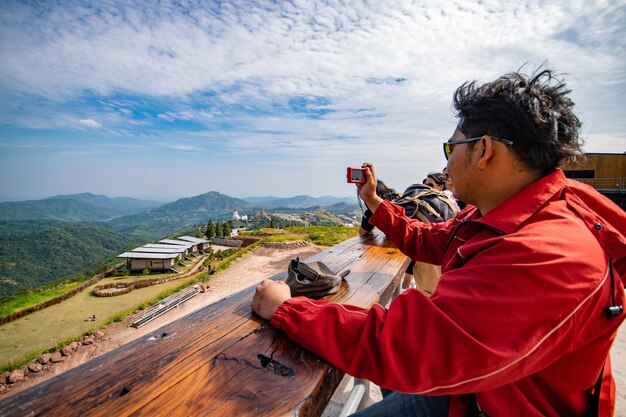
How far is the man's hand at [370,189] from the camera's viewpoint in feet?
9.91

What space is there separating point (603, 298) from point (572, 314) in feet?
0.57

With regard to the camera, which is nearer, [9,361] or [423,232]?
[423,232]

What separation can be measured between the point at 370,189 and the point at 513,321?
2211 millimetres

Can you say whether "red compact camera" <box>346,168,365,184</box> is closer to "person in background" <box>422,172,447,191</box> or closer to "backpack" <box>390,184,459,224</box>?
"backpack" <box>390,184,459,224</box>

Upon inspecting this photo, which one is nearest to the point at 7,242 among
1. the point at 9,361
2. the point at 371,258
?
the point at 9,361

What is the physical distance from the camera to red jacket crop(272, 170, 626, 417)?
95 centimetres

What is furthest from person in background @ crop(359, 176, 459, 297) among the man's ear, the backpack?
the man's ear

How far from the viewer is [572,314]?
964mm

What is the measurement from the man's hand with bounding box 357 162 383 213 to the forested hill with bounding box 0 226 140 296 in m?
107

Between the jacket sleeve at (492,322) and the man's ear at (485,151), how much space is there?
55cm

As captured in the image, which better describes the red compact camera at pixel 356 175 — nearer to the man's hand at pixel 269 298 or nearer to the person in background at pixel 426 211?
the person in background at pixel 426 211

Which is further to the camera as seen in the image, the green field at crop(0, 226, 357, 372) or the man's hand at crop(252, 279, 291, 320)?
the green field at crop(0, 226, 357, 372)

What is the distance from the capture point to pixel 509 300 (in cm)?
94

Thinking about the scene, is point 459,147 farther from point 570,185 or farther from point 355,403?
point 355,403
